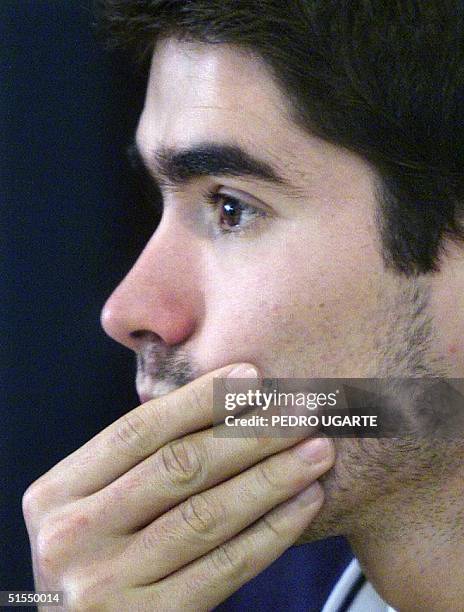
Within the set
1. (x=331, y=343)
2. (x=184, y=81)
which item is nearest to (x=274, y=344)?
(x=331, y=343)

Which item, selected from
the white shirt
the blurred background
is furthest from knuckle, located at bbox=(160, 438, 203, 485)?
the blurred background

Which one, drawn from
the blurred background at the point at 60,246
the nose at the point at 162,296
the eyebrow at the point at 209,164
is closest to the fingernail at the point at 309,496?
the nose at the point at 162,296

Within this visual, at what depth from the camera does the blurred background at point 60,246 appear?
1354mm

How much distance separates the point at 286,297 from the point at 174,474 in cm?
22

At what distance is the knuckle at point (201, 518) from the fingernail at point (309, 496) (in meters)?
0.09

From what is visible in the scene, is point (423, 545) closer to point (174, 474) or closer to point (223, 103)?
point (174, 474)

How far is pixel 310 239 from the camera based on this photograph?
0.88 meters

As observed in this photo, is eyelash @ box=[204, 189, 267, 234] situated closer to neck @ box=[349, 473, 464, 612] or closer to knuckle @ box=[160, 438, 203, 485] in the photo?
knuckle @ box=[160, 438, 203, 485]

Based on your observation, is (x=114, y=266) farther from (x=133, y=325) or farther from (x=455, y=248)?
(x=455, y=248)

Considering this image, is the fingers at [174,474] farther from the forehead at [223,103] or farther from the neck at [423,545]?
the forehead at [223,103]

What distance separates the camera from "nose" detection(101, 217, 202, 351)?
925mm

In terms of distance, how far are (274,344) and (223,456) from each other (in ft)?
0.43

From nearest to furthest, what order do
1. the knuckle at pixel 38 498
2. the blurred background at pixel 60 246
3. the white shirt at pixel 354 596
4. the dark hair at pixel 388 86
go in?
the dark hair at pixel 388 86, the knuckle at pixel 38 498, the white shirt at pixel 354 596, the blurred background at pixel 60 246

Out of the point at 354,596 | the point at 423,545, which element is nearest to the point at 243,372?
the point at 423,545
